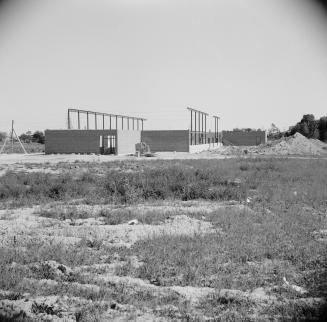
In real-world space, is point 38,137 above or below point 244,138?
above

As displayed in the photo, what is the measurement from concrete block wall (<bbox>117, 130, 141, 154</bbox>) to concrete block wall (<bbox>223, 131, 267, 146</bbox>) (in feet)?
71.0

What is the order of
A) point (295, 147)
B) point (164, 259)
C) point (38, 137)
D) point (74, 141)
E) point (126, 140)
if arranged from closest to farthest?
point (164, 259) → point (74, 141) → point (126, 140) → point (295, 147) → point (38, 137)

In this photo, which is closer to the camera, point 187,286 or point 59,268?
point 187,286

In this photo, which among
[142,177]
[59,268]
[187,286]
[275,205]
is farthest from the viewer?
[142,177]

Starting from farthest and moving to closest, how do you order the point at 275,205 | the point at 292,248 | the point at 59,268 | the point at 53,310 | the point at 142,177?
the point at 142,177
the point at 275,205
the point at 292,248
the point at 59,268
the point at 53,310

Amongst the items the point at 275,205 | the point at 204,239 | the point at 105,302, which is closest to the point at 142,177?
the point at 275,205

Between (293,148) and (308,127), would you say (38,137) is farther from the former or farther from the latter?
(293,148)

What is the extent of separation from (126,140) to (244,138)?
2568 cm

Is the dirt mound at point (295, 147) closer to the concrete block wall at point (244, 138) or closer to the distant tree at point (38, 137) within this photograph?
the concrete block wall at point (244, 138)

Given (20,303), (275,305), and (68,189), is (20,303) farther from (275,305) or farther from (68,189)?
(68,189)

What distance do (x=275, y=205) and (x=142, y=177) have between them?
4.69 meters

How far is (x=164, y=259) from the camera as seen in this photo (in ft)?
17.1

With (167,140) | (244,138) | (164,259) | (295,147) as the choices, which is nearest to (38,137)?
(244,138)

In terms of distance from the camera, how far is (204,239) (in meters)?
6.13
